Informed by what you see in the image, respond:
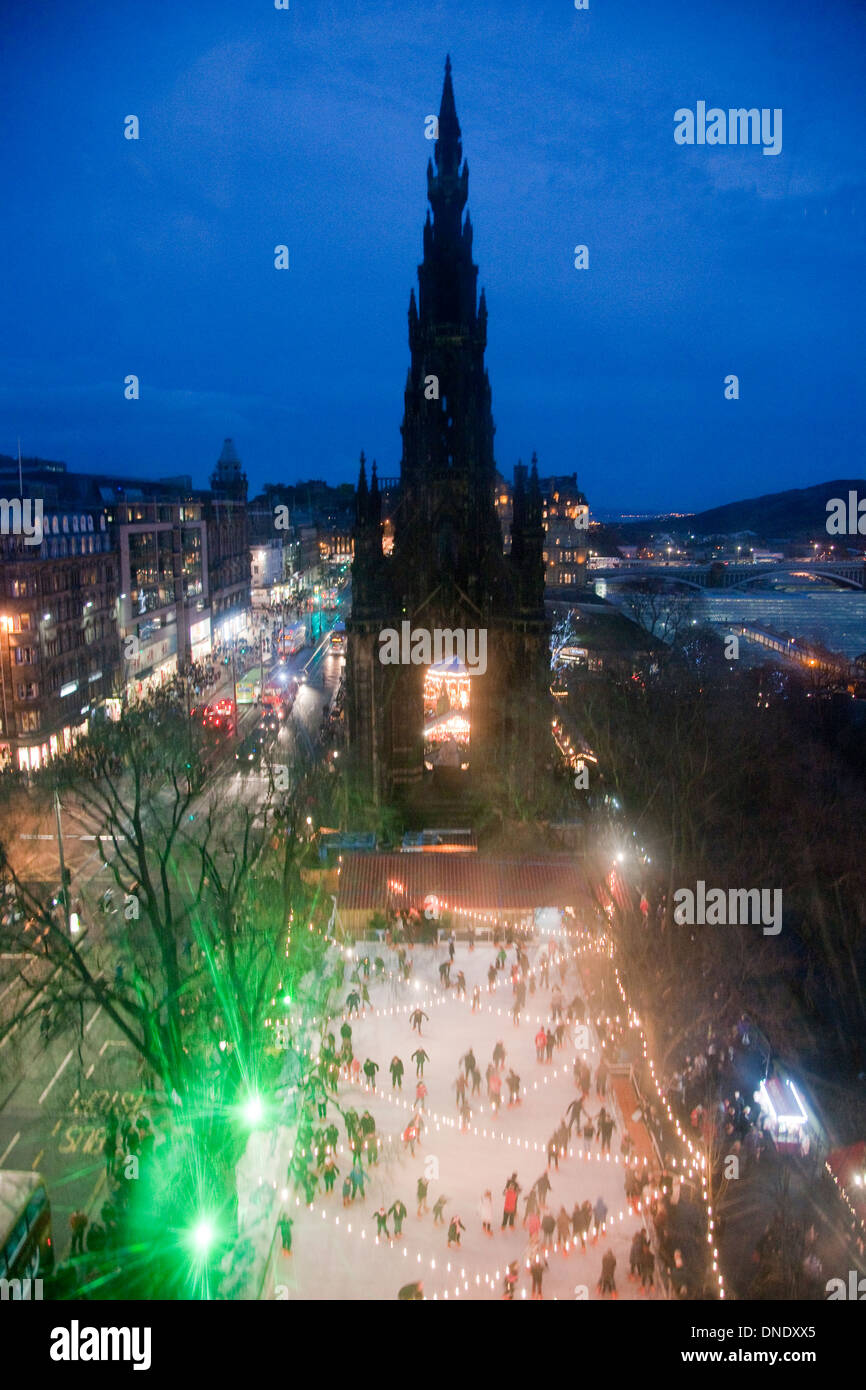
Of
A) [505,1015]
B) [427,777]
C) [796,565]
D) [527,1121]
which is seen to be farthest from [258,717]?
[796,565]

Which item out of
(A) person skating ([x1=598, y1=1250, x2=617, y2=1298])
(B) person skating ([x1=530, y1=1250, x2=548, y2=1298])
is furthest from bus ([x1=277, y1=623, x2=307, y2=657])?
(A) person skating ([x1=598, y1=1250, x2=617, y2=1298])

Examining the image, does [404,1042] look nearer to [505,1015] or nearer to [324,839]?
[505,1015]

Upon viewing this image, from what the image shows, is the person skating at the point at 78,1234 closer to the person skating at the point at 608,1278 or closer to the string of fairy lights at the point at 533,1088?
the string of fairy lights at the point at 533,1088

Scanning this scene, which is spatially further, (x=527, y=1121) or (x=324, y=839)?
(x=324, y=839)

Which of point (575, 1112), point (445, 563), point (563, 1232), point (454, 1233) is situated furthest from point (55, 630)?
point (563, 1232)

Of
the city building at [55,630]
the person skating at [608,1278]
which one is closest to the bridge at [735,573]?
the city building at [55,630]

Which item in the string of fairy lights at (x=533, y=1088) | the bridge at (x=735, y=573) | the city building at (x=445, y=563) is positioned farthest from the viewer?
the bridge at (x=735, y=573)

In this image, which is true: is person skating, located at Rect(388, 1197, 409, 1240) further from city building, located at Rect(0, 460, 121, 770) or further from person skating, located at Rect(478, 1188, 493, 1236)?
city building, located at Rect(0, 460, 121, 770)
